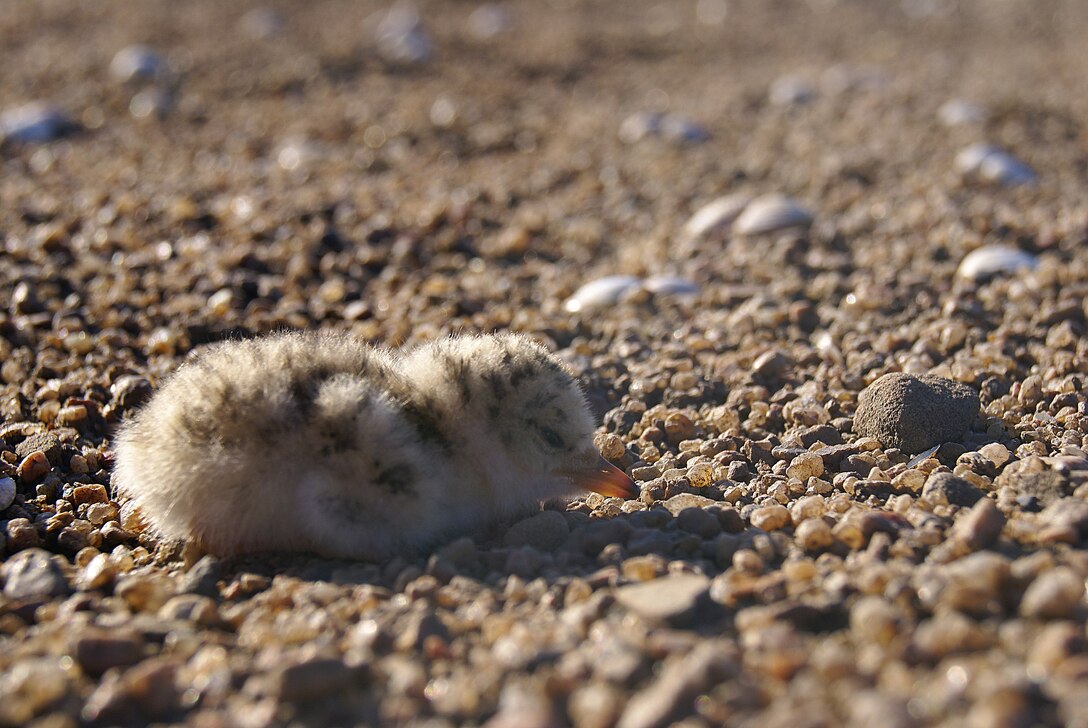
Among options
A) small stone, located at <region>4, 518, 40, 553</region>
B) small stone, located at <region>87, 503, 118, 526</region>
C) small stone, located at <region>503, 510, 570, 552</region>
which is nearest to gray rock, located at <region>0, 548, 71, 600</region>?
small stone, located at <region>4, 518, 40, 553</region>

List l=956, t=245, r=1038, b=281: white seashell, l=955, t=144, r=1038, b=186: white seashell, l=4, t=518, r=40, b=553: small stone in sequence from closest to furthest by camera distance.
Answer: l=4, t=518, r=40, b=553: small stone < l=956, t=245, r=1038, b=281: white seashell < l=955, t=144, r=1038, b=186: white seashell

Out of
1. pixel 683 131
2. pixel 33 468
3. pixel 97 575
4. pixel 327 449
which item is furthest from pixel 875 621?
pixel 683 131

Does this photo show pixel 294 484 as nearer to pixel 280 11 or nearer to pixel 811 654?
pixel 811 654

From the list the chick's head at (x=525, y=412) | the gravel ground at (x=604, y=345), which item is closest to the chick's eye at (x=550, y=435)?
the chick's head at (x=525, y=412)

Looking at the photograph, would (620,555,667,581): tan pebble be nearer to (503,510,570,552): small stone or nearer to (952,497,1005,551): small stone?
(503,510,570,552): small stone

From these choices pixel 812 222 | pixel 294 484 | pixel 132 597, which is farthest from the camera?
pixel 812 222

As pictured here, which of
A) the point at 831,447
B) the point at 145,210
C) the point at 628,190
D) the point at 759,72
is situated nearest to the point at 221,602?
the point at 831,447
